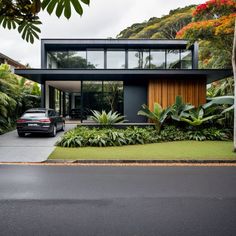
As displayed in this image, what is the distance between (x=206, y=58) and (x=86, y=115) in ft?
56.9

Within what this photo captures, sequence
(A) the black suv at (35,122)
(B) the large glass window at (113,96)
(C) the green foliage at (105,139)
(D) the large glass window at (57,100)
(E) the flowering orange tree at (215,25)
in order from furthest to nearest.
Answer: (D) the large glass window at (57,100) → (B) the large glass window at (113,96) → (A) the black suv at (35,122) → (E) the flowering orange tree at (215,25) → (C) the green foliage at (105,139)

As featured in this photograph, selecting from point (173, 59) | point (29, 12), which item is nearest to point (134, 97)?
point (173, 59)

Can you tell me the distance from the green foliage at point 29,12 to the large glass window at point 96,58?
21.0 meters

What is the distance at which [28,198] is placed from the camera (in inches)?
223

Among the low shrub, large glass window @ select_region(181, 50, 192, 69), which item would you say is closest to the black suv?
the low shrub

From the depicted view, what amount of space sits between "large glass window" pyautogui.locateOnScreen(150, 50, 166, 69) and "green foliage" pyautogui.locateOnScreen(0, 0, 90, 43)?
2151 centimetres

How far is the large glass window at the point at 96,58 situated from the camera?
891 inches

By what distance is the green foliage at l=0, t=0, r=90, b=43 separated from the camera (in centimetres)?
149

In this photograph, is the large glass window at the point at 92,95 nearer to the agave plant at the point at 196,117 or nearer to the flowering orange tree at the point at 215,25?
the flowering orange tree at the point at 215,25

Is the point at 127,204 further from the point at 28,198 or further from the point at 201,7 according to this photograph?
the point at 201,7

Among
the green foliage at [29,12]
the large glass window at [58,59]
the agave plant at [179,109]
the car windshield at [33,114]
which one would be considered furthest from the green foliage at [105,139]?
the large glass window at [58,59]

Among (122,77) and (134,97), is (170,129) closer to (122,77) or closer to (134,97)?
(134,97)

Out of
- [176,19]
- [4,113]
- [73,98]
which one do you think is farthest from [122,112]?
[176,19]

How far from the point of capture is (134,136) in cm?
1380
